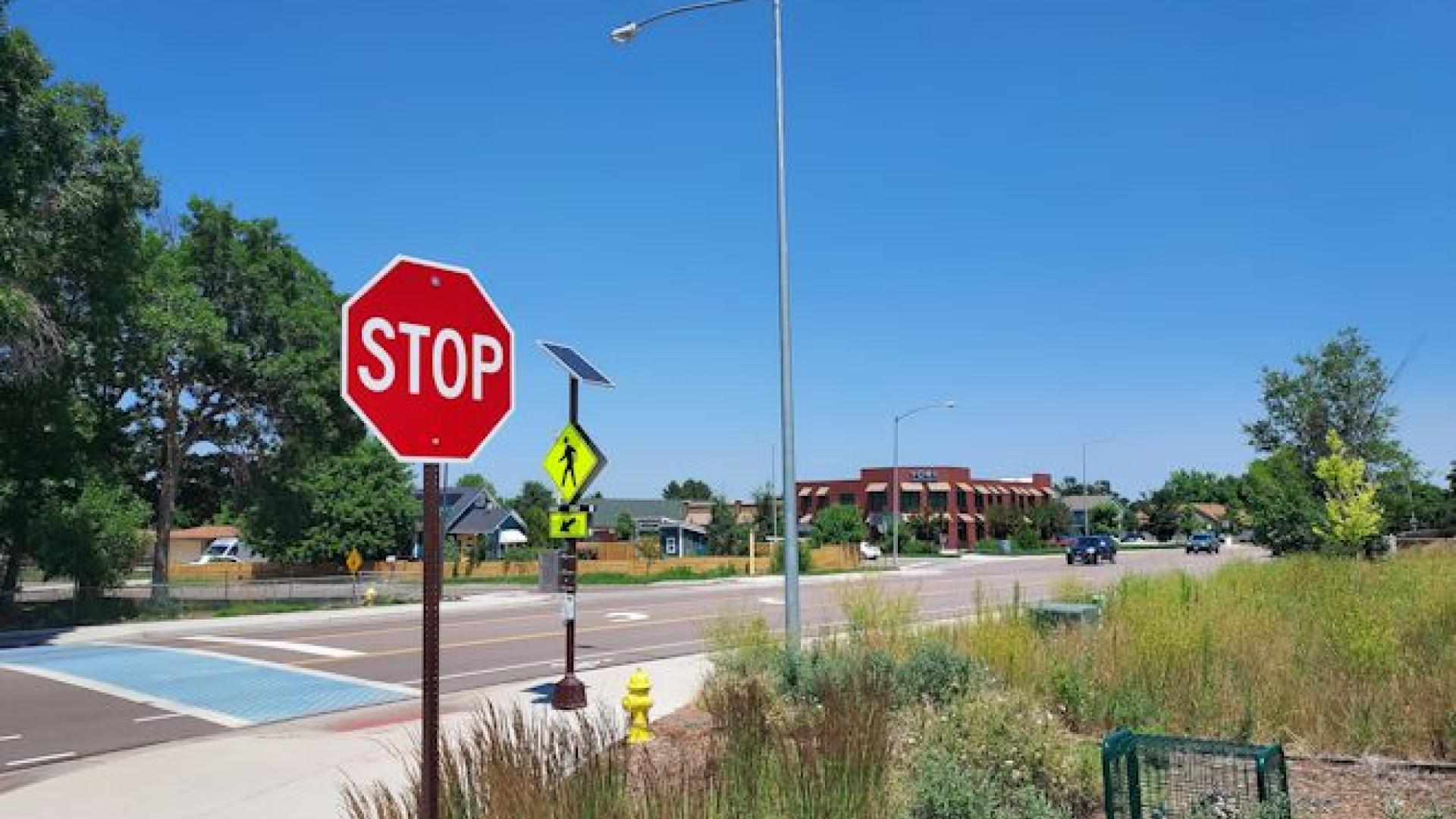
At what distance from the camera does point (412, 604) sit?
35.0 metres

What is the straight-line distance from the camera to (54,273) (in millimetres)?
24594

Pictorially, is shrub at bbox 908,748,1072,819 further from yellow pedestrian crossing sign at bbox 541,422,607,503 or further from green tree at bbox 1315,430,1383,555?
green tree at bbox 1315,430,1383,555

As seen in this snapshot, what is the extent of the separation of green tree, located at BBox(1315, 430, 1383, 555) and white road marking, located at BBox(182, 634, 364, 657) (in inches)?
893

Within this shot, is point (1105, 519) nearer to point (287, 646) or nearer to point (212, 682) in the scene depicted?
point (287, 646)

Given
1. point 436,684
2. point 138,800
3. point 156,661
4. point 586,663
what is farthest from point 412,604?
point 436,684

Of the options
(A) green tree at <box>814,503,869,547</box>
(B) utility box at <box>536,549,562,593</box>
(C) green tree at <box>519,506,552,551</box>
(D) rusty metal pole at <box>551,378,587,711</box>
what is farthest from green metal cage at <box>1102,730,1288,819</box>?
(A) green tree at <box>814,503,869,547</box>

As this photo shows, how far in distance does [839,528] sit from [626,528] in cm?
2524

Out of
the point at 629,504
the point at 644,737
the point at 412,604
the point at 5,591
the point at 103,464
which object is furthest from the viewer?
the point at 629,504

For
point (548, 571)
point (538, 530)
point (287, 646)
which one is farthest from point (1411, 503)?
point (287, 646)

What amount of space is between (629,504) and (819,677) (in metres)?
102

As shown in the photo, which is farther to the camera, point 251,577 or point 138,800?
point 251,577

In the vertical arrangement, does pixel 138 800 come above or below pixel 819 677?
below

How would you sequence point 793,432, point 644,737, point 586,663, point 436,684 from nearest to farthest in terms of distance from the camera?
point 436,684
point 644,737
point 793,432
point 586,663

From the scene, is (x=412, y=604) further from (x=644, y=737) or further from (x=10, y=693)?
(x=644, y=737)
